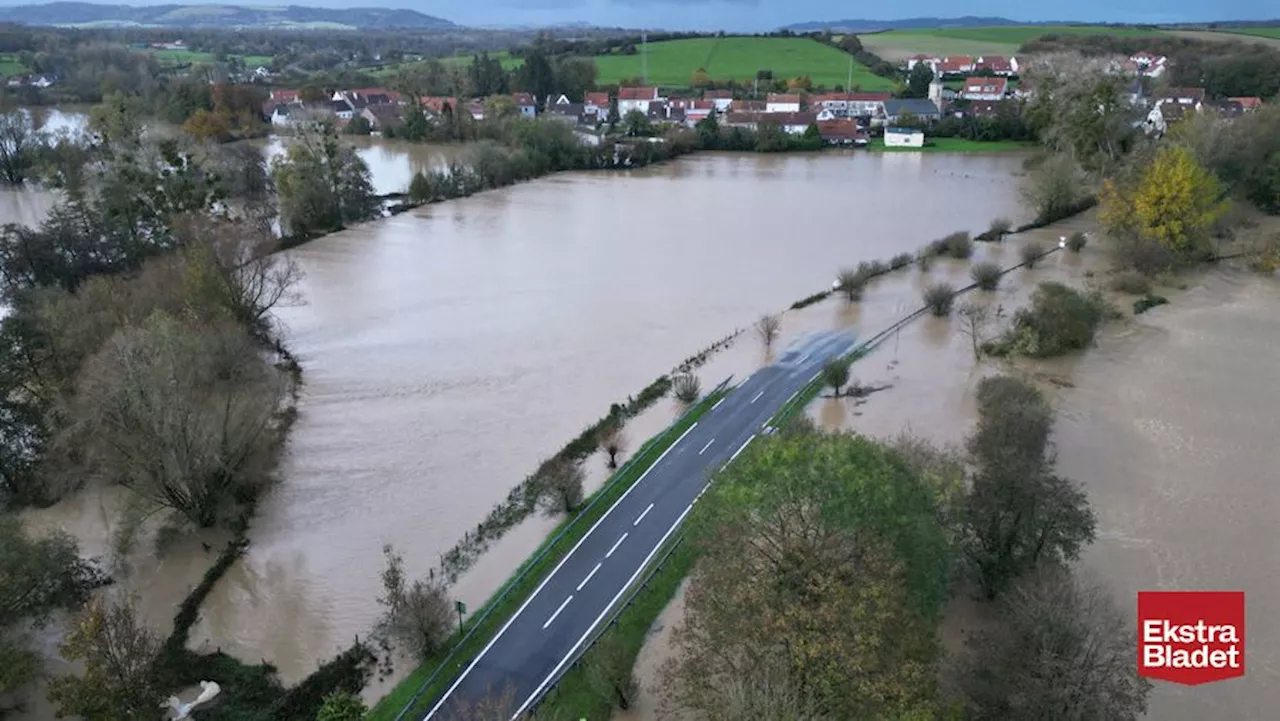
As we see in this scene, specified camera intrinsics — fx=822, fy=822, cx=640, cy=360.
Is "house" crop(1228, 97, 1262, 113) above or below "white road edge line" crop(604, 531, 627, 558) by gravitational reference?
above

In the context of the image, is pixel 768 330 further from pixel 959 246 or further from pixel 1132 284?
pixel 1132 284

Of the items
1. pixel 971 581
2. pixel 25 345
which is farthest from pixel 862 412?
pixel 25 345

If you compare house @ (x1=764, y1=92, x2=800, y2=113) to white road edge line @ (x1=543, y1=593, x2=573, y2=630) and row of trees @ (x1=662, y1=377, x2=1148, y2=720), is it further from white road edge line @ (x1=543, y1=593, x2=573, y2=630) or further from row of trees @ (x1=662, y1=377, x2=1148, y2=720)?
white road edge line @ (x1=543, y1=593, x2=573, y2=630)

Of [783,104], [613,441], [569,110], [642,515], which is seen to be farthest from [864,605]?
[569,110]

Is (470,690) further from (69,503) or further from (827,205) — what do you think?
(827,205)

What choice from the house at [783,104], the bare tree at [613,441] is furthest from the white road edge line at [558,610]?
the house at [783,104]

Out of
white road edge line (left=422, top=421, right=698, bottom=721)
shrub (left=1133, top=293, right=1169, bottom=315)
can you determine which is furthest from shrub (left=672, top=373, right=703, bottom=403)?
shrub (left=1133, top=293, right=1169, bottom=315)
